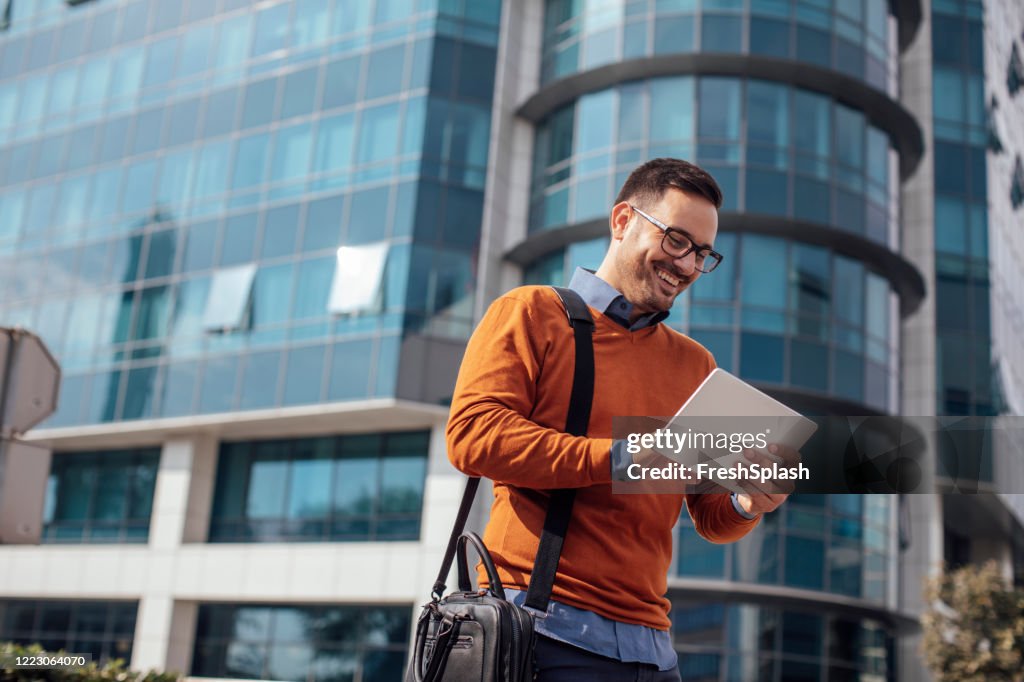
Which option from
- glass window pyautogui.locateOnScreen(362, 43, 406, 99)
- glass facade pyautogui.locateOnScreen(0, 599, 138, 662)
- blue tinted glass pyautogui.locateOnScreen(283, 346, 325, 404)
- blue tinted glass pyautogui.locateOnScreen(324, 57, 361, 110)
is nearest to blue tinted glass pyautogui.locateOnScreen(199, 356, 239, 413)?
blue tinted glass pyautogui.locateOnScreen(283, 346, 325, 404)

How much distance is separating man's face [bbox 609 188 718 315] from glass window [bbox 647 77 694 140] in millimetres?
22111

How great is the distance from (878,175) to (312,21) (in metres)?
13.5

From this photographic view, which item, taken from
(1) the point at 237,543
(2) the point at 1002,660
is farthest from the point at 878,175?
(1) the point at 237,543

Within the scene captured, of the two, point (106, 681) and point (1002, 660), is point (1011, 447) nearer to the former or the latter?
point (106, 681)

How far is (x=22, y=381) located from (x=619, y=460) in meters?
4.31

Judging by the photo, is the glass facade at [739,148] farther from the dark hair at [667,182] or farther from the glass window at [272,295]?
the dark hair at [667,182]

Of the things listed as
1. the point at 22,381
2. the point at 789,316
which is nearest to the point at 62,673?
the point at 22,381

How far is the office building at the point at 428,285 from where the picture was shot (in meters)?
24.0

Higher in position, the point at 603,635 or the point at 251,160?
the point at 251,160

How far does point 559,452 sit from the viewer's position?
2482mm

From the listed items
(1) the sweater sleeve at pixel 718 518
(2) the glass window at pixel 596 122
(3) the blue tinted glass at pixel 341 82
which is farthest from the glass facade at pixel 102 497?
(1) the sweater sleeve at pixel 718 518

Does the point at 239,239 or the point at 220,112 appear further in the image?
the point at 220,112

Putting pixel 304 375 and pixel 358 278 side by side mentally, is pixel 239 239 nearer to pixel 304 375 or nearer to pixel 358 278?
pixel 358 278

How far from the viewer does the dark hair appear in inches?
115
